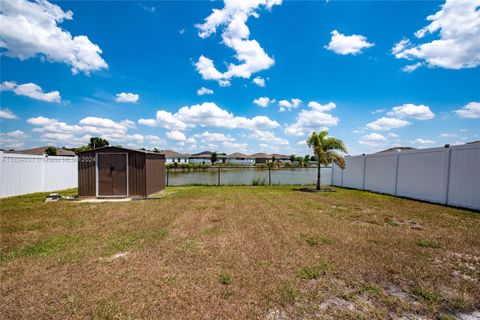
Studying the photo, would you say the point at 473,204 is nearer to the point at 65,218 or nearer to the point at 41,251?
the point at 41,251

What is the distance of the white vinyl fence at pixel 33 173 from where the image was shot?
9.86 meters

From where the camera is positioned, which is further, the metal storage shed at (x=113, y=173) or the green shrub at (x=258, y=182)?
the green shrub at (x=258, y=182)

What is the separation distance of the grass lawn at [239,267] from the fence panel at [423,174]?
99.6 inches

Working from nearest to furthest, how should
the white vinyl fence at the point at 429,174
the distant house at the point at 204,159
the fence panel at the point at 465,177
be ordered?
the fence panel at the point at 465,177
the white vinyl fence at the point at 429,174
the distant house at the point at 204,159

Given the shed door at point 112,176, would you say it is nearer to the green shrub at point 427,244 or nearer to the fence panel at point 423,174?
the green shrub at point 427,244

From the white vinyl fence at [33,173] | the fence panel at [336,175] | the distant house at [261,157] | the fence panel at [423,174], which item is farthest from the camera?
the distant house at [261,157]

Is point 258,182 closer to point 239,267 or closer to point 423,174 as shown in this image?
point 423,174

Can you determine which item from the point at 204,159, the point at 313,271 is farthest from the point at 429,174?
the point at 204,159

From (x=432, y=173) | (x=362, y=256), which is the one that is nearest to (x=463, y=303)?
(x=362, y=256)

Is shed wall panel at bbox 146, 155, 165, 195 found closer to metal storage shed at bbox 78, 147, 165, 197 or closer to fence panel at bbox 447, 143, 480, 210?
metal storage shed at bbox 78, 147, 165, 197

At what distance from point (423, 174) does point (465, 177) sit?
172cm

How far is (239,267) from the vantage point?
11.4 feet

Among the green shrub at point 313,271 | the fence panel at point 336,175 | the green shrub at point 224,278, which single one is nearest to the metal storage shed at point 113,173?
the green shrub at point 224,278

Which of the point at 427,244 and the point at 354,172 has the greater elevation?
the point at 354,172
